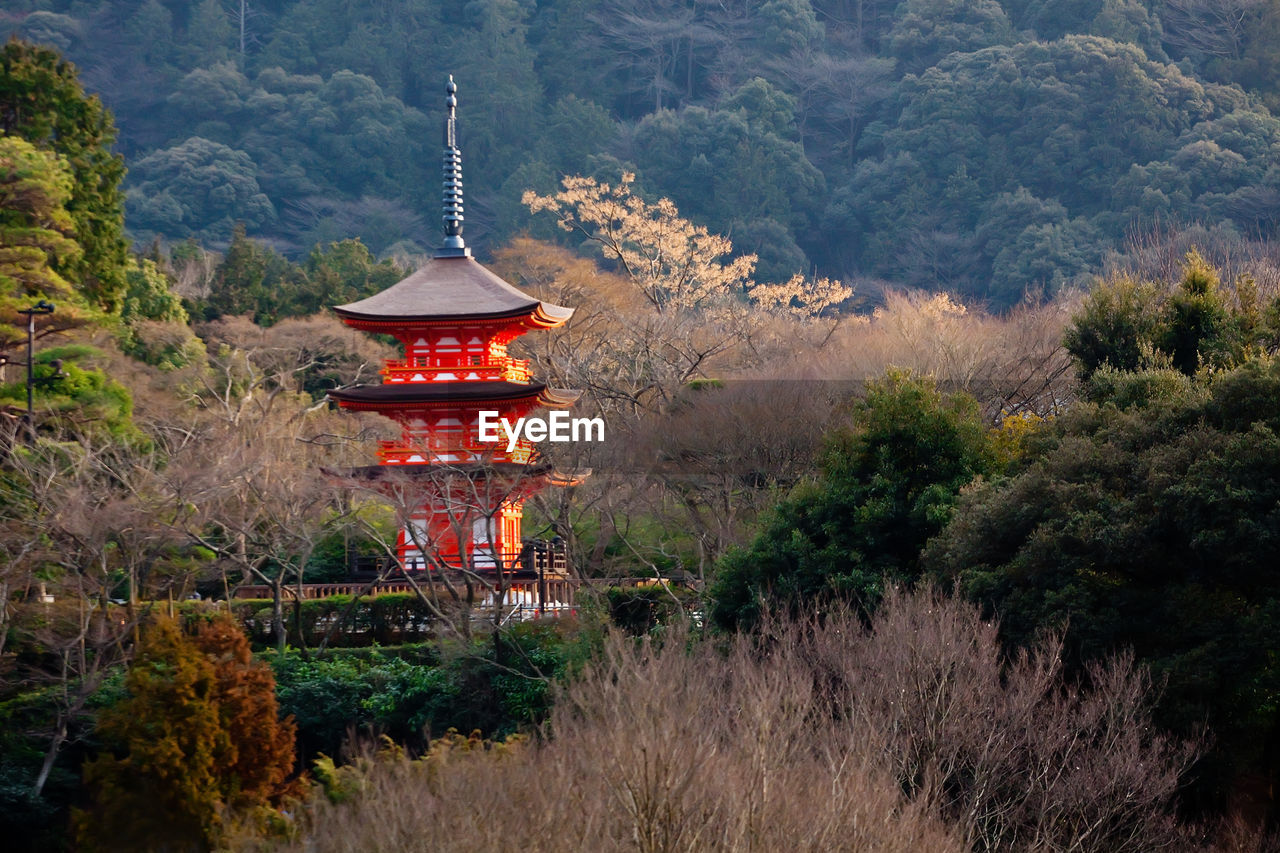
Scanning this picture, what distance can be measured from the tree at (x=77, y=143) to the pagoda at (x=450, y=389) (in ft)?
25.1

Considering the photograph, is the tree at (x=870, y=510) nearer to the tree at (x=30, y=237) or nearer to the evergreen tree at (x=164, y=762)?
the evergreen tree at (x=164, y=762)

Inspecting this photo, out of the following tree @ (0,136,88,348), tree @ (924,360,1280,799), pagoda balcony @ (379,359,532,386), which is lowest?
tree @ (924,360,1280,799)

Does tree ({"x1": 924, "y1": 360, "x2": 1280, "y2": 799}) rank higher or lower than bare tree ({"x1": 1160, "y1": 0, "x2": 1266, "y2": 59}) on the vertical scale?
lower

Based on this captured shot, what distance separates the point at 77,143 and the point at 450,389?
39.0ft

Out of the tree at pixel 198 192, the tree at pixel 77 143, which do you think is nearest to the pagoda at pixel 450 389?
the tree at pixel 77 143

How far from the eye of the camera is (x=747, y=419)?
2528 cm

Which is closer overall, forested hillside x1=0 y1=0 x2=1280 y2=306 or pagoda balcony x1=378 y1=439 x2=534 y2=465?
pagoda balcony x1=378 y1=439 x2=534 y2=465

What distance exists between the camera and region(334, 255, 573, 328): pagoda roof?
28.1 meters

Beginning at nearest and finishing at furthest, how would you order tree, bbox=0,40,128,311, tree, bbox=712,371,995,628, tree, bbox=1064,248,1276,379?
tree, bbox=712,371,995,628 → tree, bbox=1064,248,1276,379 → tree, bbox=0,40,128,311

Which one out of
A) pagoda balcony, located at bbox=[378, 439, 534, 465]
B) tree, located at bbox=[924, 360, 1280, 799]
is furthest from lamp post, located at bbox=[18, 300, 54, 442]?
tree, located at bbox=[924, 360, 1280, 799]

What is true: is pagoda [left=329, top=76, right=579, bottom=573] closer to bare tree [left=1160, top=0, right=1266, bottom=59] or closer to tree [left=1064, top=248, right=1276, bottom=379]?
tree [left=1064, top=248, right=1276, bottom=379]

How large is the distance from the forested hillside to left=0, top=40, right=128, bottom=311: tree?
82.3ft

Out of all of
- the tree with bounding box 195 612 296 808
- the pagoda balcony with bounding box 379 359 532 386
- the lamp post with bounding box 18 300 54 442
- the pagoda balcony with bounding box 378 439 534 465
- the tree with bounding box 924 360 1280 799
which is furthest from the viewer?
the pagoda balcony with bounding box 379 359 532 386

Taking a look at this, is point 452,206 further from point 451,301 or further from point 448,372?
point 448,372
